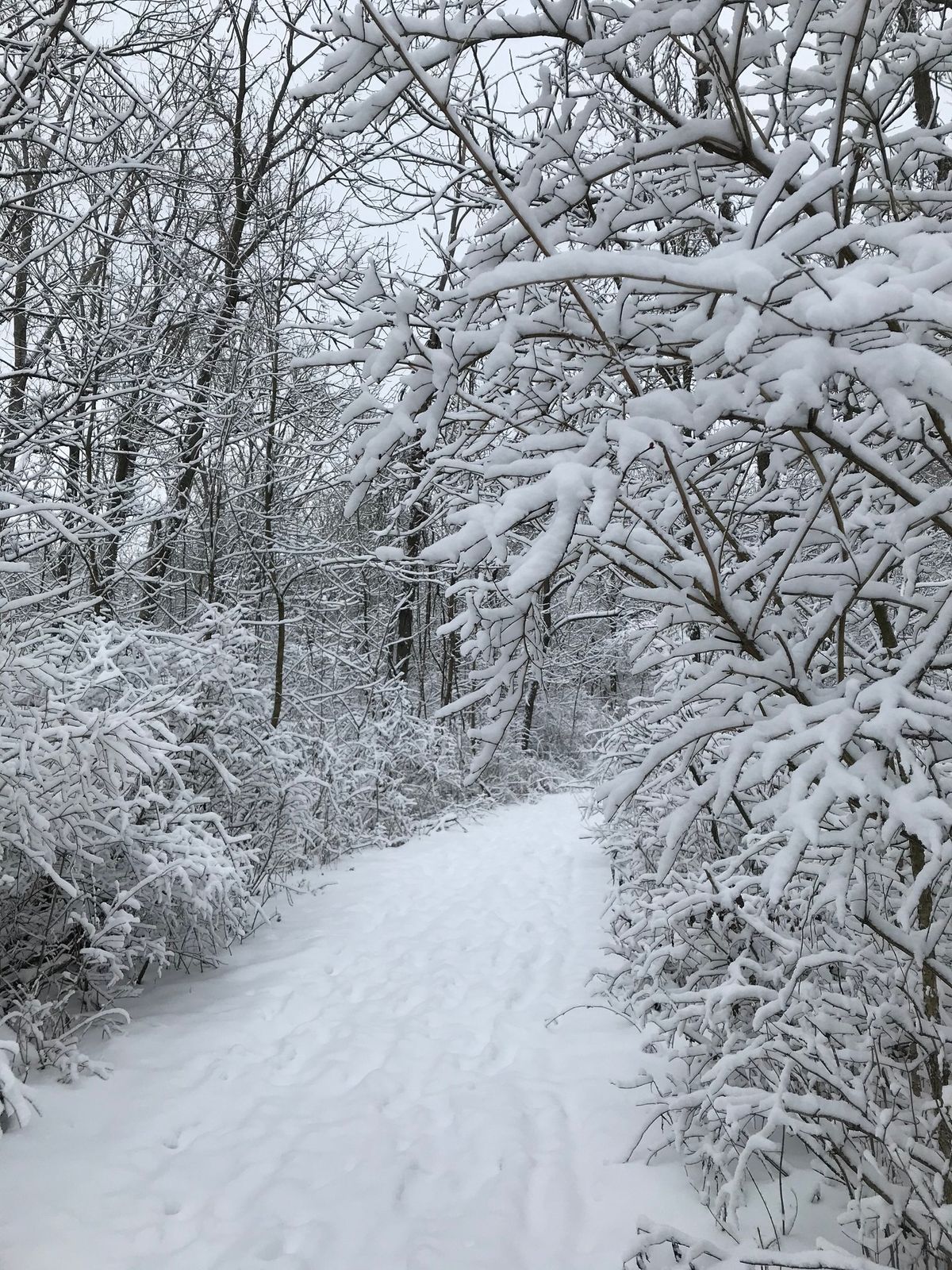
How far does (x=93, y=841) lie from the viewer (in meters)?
3.31

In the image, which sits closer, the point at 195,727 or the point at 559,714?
the point at 195,727

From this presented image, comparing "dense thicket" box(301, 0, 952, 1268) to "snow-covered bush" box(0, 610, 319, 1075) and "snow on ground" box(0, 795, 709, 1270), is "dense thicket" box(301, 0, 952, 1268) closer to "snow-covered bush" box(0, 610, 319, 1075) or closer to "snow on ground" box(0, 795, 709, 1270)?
"snow on ground" box(0, 795, 709, 1270)

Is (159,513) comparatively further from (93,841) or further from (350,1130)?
(350,1130)

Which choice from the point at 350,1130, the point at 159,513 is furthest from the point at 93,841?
the point at 159,513

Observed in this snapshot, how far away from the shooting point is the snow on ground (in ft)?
7.11

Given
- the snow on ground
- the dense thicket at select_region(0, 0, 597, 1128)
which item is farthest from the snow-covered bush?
the snow on ground

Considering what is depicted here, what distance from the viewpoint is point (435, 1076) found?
10.6 ft

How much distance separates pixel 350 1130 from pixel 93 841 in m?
1.59

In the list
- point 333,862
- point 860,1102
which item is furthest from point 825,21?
point 333,862

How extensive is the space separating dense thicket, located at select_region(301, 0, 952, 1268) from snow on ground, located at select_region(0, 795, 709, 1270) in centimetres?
43

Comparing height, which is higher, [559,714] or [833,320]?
[833,320]

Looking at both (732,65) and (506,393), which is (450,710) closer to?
(506,393)

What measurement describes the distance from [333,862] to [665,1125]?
5.22 m

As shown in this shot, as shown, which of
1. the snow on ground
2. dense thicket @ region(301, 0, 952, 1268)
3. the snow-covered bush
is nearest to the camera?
dense thicket @ region(301, 0, 952, 1268)
